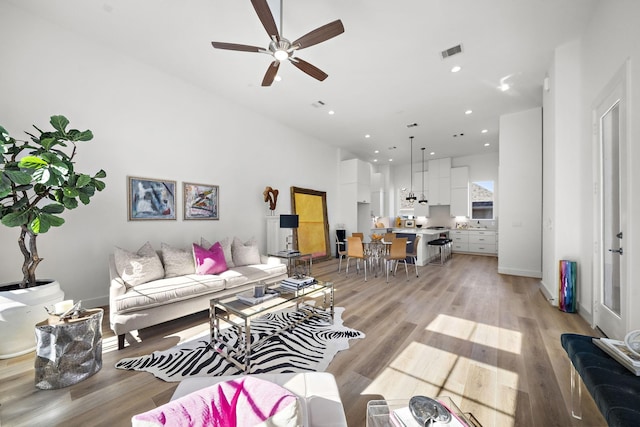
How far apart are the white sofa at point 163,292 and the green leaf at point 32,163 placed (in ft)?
4.01

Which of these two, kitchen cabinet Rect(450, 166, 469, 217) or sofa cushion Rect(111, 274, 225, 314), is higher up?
kitchen cabinet Rect(450, 166, 469, 217)

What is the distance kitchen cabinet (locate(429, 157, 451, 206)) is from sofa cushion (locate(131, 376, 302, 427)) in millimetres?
9767

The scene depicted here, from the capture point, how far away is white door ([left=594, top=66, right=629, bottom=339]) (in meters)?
2.25

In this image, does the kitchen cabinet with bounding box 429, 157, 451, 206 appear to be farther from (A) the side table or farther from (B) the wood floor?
(A) the side table

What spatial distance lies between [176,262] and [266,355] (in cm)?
198

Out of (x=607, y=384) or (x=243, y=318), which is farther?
(x=243, y=318)

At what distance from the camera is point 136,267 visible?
297cm

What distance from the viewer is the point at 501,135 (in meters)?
5.53

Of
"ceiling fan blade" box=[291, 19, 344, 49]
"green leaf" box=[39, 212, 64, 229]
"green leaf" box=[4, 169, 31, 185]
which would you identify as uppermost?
"ceiling fan blade" box=[291, 19, 344, 49]

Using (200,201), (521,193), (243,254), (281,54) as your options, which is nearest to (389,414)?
(281,54)

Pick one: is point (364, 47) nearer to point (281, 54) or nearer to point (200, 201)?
point (281, 54)

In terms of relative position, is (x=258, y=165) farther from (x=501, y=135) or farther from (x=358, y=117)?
(x=501, y=135)

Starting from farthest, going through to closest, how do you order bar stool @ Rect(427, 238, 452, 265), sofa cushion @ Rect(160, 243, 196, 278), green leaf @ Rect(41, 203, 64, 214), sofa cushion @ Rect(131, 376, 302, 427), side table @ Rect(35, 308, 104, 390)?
bar stool @ Rect(427, 238, 452, 265), sofa cushion @ Rect(160, 243, 196, 278), green leaf @ Rect(41, 203, 64, 214), side table @ Rect(35, 308, 104, 390), sofa cushion @ Rect(131, 376, 302, 427)

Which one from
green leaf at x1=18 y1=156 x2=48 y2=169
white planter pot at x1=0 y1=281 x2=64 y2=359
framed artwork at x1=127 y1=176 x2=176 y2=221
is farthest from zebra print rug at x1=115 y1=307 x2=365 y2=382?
framed artwork at x1=127 y1=176 x2=176 y2=221
